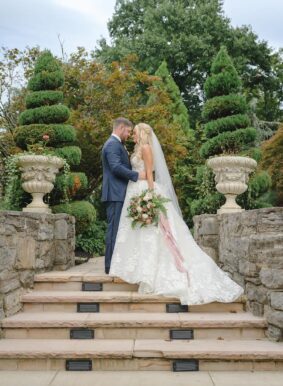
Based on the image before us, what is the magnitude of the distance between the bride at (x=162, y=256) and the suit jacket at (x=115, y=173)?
3.7 inches

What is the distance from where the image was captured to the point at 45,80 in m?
7.16

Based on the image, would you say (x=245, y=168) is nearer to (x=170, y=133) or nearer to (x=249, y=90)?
(x=170, y=133)

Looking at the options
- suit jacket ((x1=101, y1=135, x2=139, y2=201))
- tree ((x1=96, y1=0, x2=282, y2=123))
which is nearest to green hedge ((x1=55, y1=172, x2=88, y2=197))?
suit jacket ((x1=101, y1=135, x2=139, y2=201))

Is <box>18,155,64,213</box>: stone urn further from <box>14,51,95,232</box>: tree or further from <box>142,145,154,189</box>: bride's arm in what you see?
<box>142,145,154,189</box>: bride's arm

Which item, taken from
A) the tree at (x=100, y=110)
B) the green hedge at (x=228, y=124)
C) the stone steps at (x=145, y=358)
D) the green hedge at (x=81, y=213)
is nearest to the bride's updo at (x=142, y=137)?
the stone steps at (x=145, y=358)

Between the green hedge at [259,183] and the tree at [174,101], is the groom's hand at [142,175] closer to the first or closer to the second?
the green hedge at [259,183]

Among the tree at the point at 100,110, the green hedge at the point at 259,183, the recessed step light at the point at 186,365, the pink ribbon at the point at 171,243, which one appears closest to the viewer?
the recessed step light at the point at 186,365

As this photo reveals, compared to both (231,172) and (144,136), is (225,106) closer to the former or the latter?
(231,172)

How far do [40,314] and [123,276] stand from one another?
0.90 meters

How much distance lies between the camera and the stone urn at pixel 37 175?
5.75 metres

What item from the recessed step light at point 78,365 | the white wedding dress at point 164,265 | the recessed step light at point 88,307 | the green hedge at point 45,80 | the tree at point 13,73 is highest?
the tree at point 13,73

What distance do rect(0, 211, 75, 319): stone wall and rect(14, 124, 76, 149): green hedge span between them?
1.60m

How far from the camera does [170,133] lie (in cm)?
1120

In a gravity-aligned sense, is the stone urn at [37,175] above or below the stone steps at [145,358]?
above
